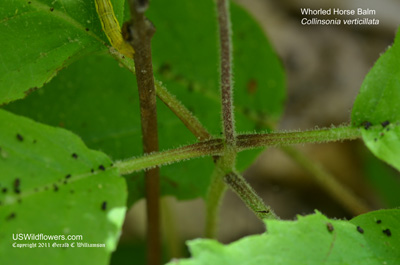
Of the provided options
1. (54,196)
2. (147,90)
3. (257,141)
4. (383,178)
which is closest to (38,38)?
(147,90)

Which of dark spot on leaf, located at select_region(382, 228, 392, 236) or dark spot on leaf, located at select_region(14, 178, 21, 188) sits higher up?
dark spot on leaf, located at select_region(14, 178, 21, 188)

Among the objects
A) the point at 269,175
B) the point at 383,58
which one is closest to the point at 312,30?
the point at 269,175

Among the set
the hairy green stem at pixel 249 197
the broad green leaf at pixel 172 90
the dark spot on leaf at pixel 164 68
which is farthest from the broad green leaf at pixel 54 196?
the dark spot on leaf at pixel 164 68

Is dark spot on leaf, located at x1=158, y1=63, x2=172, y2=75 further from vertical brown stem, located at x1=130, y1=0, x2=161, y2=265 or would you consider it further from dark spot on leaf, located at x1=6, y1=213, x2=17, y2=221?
dark spot on leaf, located at x1=6, y1=213, x2=17, y2=221

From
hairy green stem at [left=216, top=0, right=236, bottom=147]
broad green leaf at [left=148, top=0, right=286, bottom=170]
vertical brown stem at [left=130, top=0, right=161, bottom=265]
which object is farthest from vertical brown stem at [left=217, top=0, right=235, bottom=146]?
broad green leaf at [left=148, top=0, right=286, bottom=170]

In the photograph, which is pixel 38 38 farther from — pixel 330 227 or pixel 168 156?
pixel 330 227

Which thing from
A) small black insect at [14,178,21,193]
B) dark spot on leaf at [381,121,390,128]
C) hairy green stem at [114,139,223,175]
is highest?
dark spot on leaf at [381,121,390,128]

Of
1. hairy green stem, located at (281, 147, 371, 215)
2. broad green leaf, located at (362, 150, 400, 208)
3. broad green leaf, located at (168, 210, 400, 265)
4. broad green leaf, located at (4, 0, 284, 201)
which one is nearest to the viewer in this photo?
broad green leaf, located at (168, 210, 400, 265)

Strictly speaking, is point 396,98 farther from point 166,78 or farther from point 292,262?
point 166,78
